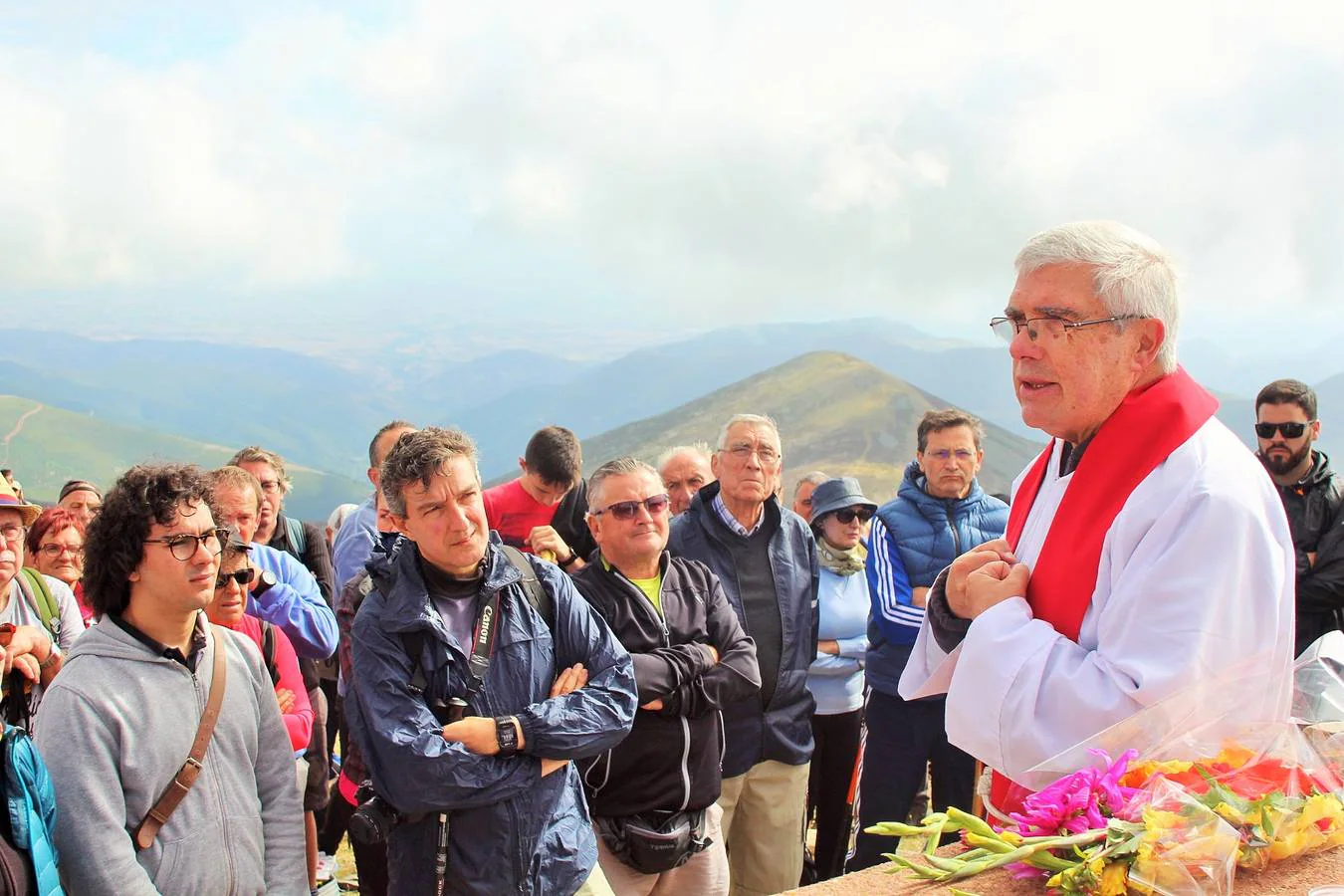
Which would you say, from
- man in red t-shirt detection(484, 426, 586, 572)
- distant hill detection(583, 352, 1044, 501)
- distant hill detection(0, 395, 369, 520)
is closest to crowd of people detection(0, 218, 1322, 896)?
man in red t-shirt detection(484, 426, 586, 572)

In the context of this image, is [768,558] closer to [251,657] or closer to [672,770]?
[672,770]

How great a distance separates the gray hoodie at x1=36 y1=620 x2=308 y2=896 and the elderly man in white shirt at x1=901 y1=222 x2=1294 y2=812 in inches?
83.5

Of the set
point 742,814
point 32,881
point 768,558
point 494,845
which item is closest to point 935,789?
point 742,814

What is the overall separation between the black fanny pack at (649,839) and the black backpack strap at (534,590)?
3.08 ft

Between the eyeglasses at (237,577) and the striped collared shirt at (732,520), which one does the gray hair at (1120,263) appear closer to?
the striped collared shirt at (732,520)

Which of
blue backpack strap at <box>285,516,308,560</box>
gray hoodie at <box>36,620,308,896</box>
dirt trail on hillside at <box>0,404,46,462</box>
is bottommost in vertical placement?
gray hoodie at <box>36,620,308,896</box>

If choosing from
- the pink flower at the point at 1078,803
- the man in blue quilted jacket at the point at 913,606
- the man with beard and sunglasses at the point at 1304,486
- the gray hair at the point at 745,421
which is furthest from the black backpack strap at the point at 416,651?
the man with beard and sunglasses at the point at 1304,486

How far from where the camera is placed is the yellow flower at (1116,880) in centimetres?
173

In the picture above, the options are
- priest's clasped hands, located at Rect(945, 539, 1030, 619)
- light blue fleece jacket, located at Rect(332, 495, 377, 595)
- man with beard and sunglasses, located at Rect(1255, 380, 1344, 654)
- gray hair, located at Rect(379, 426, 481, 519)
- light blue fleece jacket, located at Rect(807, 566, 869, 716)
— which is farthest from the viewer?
man with beard and sunglasses, located at Rect(1255, 380, 1344, 654)

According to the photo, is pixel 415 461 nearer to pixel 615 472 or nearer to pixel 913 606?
A: pixel 615 472

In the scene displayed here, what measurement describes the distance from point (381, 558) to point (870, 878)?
203 centimetres

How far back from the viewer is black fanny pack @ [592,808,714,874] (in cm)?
393

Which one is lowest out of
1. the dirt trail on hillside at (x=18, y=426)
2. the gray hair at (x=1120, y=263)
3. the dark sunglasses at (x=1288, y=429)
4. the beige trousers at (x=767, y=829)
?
the beige trousers at (x=767, y=829)

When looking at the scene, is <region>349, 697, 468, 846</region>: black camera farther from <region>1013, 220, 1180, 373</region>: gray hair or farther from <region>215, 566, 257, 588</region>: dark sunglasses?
<region>1013, 220, 1180, 373</region>: gray hair
